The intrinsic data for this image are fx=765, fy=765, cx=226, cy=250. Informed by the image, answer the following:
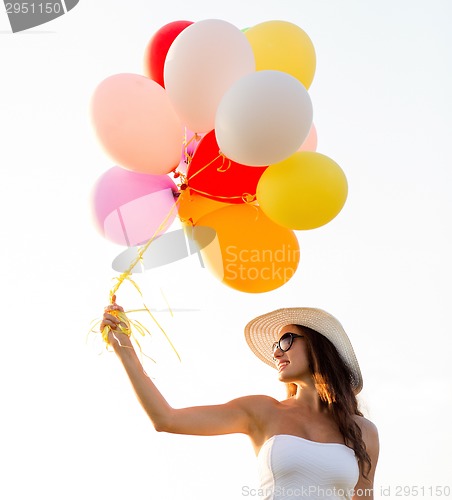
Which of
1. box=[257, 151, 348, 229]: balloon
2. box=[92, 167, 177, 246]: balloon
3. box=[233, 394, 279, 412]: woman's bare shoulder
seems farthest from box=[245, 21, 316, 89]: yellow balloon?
box=[233, 394, 279, 412]: woman's bare shoulder

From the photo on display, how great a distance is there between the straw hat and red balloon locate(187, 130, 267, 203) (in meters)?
0.69

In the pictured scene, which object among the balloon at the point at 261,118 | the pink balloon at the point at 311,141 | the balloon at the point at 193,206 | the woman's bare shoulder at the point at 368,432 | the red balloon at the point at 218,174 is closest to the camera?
the balloon at the point at 261,118

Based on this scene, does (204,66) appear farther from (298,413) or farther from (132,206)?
(298,413)

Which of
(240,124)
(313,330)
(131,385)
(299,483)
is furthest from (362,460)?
(240,124)

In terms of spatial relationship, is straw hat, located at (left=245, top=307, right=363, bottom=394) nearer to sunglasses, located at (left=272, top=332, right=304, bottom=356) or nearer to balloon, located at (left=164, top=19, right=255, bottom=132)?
sunglasses, located at (left=272, top=332, right=304, bottom=356)

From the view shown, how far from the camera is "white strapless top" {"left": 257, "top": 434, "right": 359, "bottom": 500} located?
3146 mm

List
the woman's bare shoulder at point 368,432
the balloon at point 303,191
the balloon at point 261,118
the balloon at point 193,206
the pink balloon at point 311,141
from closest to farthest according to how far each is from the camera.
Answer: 1. the balloon at point 261,118
2. the balloon at point 303,191
3. the balloon at point 193,206
4. the woman's bare shoulder at point 368,432
5. the pink balloon at point 311,141

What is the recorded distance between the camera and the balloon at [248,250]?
3.34 m

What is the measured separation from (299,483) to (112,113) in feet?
5.67

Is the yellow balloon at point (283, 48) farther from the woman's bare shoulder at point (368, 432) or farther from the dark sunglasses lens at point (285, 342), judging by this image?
the woman's bare shoulder at point (368, 432)

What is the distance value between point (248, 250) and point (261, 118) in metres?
0.64

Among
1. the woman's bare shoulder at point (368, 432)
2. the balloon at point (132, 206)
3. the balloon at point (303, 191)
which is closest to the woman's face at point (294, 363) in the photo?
the woman's bare shoulder at point (368, 432)

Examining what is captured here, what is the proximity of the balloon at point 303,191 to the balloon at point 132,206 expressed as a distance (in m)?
0.44

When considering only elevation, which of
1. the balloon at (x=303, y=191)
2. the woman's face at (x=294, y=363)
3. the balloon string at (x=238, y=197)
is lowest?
the woman's face at (x=294, y=363)
